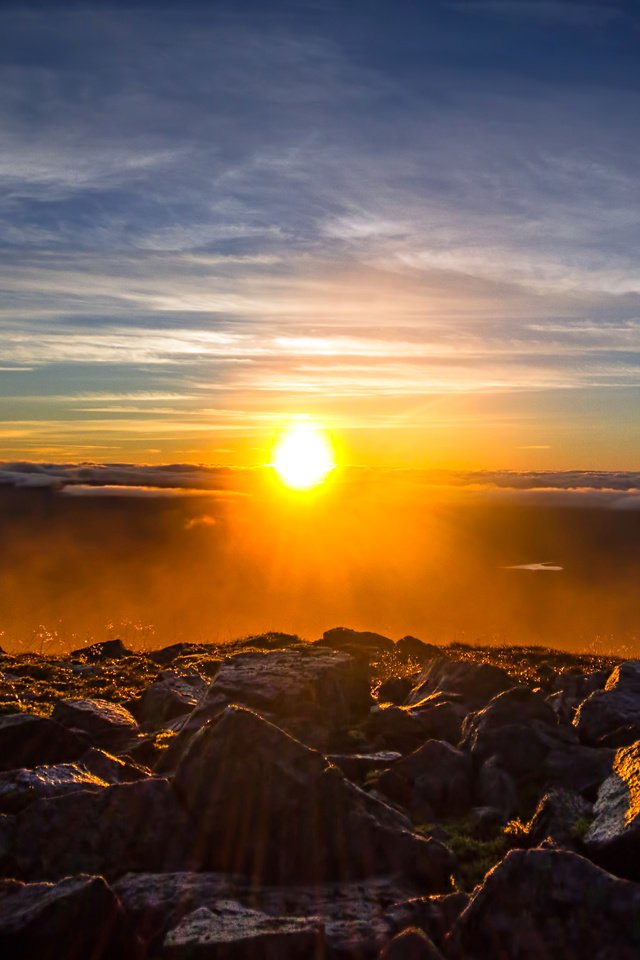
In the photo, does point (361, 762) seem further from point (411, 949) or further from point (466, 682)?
point (411, 949)

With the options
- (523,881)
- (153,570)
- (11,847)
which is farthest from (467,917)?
(153,570)

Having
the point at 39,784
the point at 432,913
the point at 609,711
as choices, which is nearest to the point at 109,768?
the point at 39,784

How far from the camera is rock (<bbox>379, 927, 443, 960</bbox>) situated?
8445 millimetres

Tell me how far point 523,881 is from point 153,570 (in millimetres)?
160043

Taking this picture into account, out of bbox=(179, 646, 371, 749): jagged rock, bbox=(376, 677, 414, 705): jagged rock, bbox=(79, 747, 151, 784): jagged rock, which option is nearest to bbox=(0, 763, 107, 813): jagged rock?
bbox=(79, 747, 151, 784): jagged rock

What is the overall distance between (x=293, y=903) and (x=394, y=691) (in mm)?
14517

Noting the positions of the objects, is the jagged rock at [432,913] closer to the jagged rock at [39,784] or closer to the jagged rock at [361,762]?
the jagged rock at [39,784]

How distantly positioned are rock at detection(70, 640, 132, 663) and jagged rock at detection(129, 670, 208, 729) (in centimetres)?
1490

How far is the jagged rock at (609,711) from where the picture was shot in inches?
686

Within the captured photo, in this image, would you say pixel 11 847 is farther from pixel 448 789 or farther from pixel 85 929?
pixel 448 789

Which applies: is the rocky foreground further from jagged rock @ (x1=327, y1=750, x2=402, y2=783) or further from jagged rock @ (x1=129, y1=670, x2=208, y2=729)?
jagged rock @ (x1=129, y1=670, x2=208, y2=729)

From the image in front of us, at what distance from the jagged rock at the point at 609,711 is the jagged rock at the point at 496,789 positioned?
8.03 ft

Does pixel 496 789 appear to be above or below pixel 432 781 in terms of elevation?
below

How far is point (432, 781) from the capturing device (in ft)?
52.7
